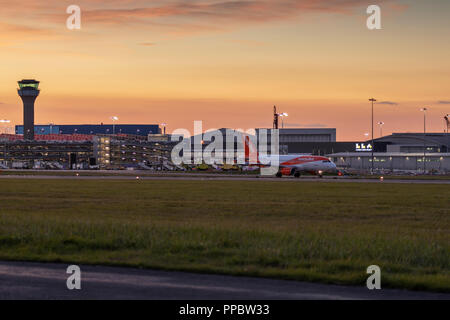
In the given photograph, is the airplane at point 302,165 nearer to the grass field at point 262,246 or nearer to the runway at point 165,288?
the grass field at point 262,246

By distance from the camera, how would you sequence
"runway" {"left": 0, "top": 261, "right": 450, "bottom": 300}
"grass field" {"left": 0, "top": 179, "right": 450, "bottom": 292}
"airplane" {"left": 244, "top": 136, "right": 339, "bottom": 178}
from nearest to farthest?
"runway" {"left": 0, "top": 261, "right": 450, "bottom": 300} < "grass field" {"left": 0, "top": 179, "right": 450, "bottom": 292} < "airplane" {"left": 244, "top": 136, "right": 339, "bottom": 178}

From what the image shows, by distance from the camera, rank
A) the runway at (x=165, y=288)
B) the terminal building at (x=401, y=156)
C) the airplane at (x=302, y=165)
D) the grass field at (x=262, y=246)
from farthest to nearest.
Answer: the terminal building at (x=401, y=156)
the airplane at (x=302, y=165)
the grass field at (x=262, y=246)
the runway at (x=165, y=288)

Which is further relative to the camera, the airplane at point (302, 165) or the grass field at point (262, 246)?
the airplane at point (302, 165)

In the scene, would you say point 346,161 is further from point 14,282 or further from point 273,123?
point 14,282

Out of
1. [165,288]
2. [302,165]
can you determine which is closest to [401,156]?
[302,165]

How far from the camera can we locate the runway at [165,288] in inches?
466

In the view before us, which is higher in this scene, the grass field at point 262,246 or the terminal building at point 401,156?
the terminal building at point 401,156

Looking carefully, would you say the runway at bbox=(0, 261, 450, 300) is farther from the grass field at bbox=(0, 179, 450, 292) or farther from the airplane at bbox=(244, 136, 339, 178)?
the airplane at bbox=(244, 136, 339, 178)

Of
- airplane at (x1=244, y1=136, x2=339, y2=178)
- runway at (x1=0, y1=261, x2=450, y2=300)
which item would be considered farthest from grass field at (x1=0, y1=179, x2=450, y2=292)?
airplane at (x1=244, y1=136, x2=339, y2=178)

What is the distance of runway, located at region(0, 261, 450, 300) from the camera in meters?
11.8

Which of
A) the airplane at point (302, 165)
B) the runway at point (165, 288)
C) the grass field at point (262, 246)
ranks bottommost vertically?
the runway at point (165, 288)

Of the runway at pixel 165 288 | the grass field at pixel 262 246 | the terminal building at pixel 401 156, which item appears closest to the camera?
the runway at pixel 165 288

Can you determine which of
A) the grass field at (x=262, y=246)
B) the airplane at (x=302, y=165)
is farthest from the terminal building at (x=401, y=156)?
the grass field at (x=262, y=246)

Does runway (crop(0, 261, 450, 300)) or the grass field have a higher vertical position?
the grass field
